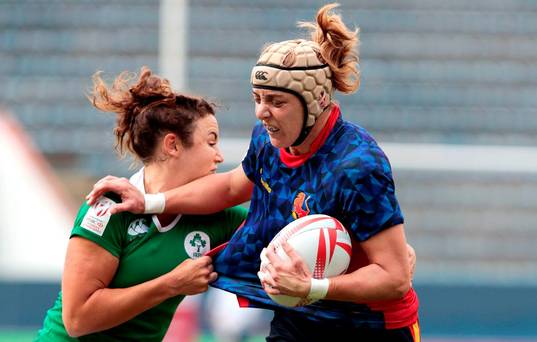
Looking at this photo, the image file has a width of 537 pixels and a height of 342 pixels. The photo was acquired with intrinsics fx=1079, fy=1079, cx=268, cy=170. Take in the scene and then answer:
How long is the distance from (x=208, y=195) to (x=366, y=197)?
769 millimetres

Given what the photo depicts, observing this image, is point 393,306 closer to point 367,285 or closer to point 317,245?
point 367,285

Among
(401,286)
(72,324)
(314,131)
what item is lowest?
(72,324)

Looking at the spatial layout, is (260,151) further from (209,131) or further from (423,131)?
(423,131)

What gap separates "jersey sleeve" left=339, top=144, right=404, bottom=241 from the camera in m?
3.50

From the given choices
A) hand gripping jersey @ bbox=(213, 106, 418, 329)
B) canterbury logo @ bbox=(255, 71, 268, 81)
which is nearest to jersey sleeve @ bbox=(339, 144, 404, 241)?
hand gripping jersey @ bbox=(213, 106, 418, 329)

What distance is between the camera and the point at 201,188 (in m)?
4.03

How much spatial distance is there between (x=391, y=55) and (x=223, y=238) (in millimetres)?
7031

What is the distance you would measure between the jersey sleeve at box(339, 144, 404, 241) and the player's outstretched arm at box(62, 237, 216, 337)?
A: 0.71m

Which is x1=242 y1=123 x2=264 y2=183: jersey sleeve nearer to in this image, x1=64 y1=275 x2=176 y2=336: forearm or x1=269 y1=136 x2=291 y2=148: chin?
x1=269 y1=136 x2=291 y2=148: chin

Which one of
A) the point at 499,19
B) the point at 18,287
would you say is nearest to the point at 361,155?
the point at 18,287

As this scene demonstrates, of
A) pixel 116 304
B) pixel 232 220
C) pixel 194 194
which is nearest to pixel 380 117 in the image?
pixel 232 220

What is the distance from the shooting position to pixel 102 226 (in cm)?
395

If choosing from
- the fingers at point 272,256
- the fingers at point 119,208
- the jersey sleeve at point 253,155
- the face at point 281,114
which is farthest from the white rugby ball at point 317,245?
the fingers at point 119,208

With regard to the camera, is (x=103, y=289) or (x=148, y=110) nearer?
(x=103, y=289)
